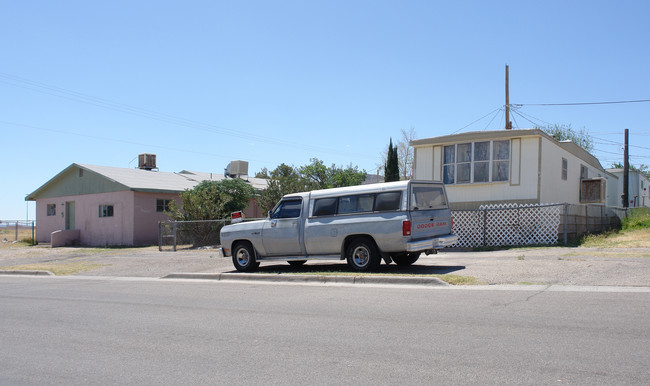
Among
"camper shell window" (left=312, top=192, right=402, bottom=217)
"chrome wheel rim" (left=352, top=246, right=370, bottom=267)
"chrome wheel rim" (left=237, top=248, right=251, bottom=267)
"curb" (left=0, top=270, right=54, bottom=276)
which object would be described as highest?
"camper shell window" (left=312, top=192, right=402, bottom=217)

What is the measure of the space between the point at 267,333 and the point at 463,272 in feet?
19.8

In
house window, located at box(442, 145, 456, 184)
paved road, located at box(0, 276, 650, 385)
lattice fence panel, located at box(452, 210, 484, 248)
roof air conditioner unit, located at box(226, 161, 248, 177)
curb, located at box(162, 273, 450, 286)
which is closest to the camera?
paved road, located at box(0, 276, 650, 385)

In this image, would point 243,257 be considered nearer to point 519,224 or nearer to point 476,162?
point 519,224

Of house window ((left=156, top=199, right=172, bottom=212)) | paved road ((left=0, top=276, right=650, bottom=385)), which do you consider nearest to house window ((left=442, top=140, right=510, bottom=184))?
paved road ((left=0, top=276, right=650, bottom=385))

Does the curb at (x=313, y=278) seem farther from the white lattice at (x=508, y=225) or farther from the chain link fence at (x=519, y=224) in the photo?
the white lattice at (x=508, y=225)

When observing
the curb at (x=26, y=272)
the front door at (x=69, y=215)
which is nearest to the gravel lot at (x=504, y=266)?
the curb at (x=26, y=272)

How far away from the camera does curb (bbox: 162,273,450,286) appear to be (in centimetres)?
1063

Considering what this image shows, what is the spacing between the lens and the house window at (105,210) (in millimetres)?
29062

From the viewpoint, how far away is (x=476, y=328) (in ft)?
21.7

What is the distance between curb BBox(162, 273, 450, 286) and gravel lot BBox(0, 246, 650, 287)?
823mm

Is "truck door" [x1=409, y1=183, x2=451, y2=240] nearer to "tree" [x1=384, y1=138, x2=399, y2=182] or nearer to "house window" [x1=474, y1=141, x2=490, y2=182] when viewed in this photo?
"house window" [x1=474, y1=141, x2=490, y2=182]

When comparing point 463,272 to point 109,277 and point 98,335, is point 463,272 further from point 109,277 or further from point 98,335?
point 109,277

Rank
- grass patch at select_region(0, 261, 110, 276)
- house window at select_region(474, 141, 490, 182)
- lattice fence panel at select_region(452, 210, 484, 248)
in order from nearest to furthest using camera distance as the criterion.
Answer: grass patch at select_region(0, 261, 110, 276) → lattice fence panel at select_region(452, 210, 484, 248) → house window at select_region(474, 141, 490, 182)

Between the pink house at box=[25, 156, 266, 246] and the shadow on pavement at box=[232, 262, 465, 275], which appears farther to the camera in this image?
the pink house at box=[25, 156, 266, 246]
